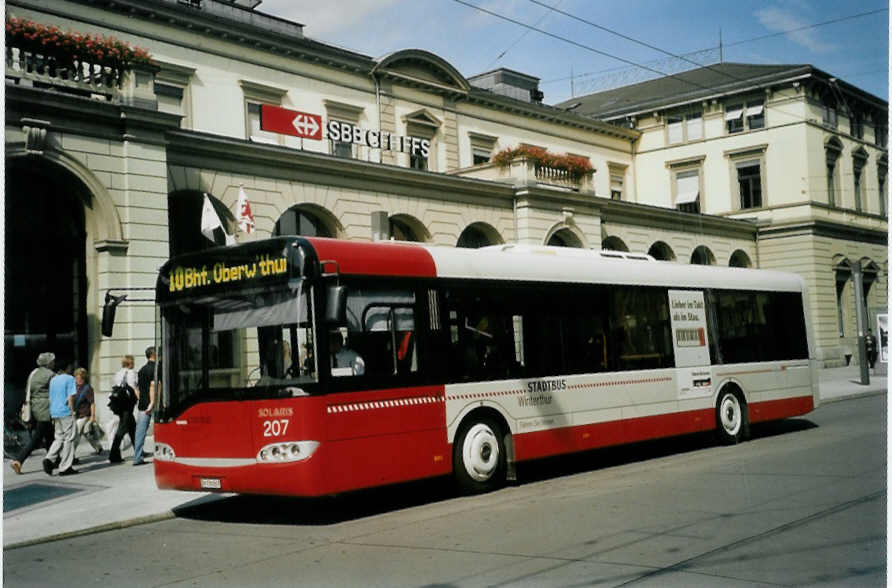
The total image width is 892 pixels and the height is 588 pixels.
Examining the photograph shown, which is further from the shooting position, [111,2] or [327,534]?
[111,2]

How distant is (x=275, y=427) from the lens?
9.89m

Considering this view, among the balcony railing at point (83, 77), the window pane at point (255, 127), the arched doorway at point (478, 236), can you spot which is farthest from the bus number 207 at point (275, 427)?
the arched doorway at point (478, 236)

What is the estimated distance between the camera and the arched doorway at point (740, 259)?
144 ft

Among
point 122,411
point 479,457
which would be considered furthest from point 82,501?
point 479,457

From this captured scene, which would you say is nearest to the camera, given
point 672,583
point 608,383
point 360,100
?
point 672,583

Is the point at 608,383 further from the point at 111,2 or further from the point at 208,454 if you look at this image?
the point at 111,2

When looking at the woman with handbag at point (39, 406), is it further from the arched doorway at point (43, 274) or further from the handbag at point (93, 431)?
the arched doorway at point (43, 274)

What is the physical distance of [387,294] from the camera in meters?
10.9

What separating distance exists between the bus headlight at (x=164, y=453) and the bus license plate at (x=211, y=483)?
55 centimetres

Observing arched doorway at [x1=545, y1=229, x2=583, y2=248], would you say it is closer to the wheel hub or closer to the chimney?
the chimney

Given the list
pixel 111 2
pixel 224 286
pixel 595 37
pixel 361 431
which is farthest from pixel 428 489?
pixel 111 2

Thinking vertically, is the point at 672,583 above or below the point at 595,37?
below

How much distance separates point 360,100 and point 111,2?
9045 mm

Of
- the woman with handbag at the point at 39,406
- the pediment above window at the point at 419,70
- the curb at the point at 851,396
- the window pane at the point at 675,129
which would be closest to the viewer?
the woman with handbag at the point at 39,406
